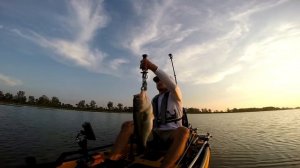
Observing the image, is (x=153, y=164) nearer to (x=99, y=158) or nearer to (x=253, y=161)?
(x=99, y=158)

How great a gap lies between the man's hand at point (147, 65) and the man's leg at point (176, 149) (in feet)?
5.89

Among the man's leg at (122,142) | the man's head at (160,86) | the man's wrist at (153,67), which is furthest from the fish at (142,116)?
the man's head at (160,86)

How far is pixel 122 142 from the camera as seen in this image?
6.98m

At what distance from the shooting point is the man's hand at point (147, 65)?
598 cm

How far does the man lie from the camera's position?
20.4 feet

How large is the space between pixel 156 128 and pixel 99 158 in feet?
6.48

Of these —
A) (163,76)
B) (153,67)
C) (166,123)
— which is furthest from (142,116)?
(166,123)

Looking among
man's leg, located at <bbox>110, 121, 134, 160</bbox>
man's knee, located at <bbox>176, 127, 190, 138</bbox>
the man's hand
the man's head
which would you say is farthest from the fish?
the man's head

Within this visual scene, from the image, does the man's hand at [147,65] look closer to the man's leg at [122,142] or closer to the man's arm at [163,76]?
the man's arm at [163,76]

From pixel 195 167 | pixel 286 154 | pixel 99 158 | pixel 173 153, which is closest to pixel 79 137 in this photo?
pixel 99 158

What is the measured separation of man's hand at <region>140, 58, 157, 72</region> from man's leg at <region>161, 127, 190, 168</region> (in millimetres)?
1796

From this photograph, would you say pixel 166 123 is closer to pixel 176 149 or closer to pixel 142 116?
pixel 176 149

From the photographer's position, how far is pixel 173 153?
616cm

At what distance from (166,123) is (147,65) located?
225 cm
